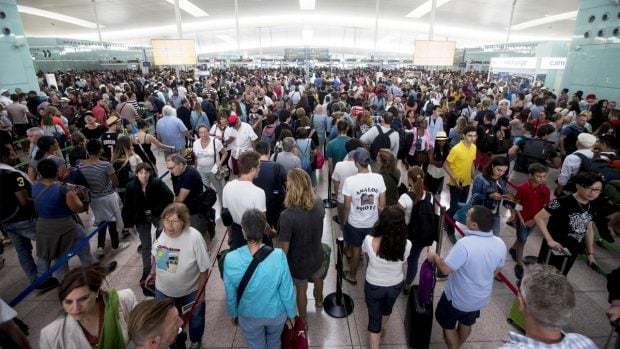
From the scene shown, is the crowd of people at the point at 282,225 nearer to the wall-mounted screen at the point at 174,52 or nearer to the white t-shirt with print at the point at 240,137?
the white t-shirt with print at the point at 240,137

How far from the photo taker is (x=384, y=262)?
265 cm

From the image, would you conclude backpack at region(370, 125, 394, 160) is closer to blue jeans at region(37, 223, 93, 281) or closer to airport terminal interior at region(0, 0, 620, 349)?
airport terminal interior at region(0, 0, 620, 349)

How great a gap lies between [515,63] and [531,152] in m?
14.7

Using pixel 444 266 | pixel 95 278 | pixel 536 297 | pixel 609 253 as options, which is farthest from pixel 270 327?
pixel 609 253

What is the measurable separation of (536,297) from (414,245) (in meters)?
2.00

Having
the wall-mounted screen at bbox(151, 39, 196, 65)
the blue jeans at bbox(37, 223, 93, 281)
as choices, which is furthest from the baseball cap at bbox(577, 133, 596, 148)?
the wall-mounted screen at bbox(151, 39, 196, 65)

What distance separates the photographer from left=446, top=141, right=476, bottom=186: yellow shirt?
4.77m

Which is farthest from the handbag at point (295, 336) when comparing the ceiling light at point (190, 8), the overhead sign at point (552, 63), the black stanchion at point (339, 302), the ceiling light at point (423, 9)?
the ceiling light at point (190, 8)

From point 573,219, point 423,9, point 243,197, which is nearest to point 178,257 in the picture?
point 243,197

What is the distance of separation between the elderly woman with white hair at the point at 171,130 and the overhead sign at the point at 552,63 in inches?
619

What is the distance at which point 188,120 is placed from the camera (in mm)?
9102

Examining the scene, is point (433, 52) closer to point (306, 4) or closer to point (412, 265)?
point (412, 265)

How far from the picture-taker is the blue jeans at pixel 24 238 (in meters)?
3.73

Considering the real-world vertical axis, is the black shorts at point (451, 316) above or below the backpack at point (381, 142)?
below
